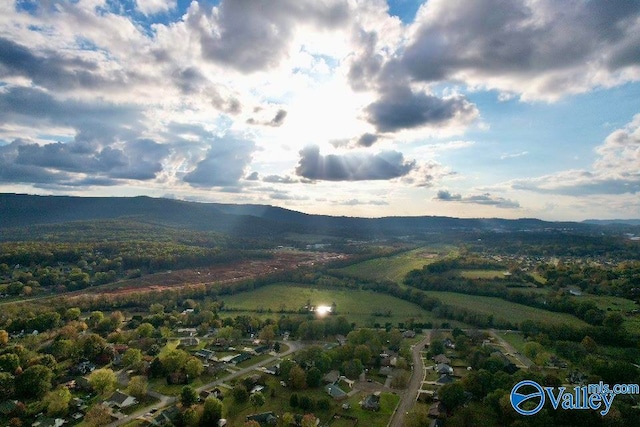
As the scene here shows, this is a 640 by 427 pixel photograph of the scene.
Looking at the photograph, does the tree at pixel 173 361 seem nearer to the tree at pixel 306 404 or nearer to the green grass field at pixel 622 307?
the tree at pixel 306 404

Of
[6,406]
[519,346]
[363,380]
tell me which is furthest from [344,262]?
[6,406]

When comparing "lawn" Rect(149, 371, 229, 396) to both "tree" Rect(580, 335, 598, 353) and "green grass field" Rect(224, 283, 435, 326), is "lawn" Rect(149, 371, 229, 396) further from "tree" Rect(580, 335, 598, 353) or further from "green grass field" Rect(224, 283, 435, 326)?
"tree" Rect(580, 335, 598, 353)

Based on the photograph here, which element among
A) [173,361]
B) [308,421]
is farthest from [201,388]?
[308,421]

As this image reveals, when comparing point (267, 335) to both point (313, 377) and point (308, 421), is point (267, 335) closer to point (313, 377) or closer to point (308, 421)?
point (313, 377)

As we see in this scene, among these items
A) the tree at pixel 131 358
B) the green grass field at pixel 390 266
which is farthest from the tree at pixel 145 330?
the green grass field at pixel 390 266

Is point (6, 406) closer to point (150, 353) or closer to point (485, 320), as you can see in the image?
point (150, 353)

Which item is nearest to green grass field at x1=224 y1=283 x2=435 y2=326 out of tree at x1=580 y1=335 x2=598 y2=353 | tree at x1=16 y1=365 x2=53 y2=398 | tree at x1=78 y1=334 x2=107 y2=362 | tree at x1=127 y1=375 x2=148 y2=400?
tree at x1=580 y1=335 x2=598 y2=353
